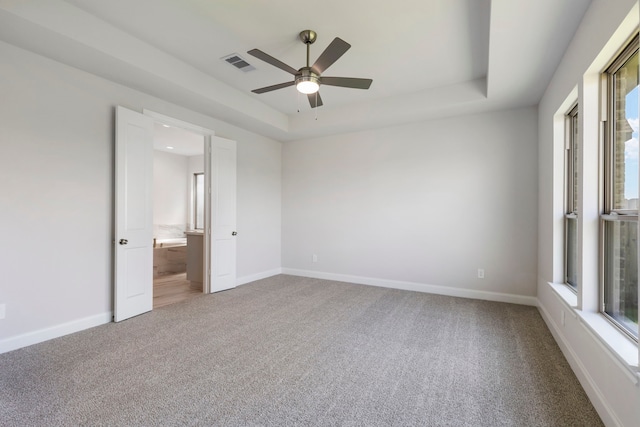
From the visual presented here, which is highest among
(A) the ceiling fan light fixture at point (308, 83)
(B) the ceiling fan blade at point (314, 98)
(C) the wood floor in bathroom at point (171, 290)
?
(B) the ceiling fan blade at point (314, 98)

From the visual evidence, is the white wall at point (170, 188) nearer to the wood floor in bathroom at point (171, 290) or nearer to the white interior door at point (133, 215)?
the wood floor in bathroom at point (171, 290)

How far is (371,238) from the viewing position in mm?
5035

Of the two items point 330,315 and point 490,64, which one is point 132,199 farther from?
point 490,64

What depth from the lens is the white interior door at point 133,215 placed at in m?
3.28

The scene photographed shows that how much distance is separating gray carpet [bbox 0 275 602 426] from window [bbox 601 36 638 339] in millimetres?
673

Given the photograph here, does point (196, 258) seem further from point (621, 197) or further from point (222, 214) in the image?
point (621, 197)

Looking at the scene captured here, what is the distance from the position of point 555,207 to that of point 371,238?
257 centimetres

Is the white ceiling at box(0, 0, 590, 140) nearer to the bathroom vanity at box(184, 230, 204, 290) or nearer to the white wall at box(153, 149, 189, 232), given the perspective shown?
the bathroom vanity at box(184, 230, 204, 290)

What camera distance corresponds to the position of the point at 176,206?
793cm

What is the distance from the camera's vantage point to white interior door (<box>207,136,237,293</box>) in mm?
4480

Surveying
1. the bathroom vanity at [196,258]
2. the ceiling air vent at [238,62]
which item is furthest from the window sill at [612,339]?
the bathroom vanity at [196,258]

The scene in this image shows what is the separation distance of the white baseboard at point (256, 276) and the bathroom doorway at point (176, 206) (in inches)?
24.5

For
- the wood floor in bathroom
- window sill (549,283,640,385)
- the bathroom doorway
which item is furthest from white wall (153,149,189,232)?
window sill (549,283,640,385)

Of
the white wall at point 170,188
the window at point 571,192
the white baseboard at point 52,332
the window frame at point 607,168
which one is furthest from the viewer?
the white wall at point 170,188
